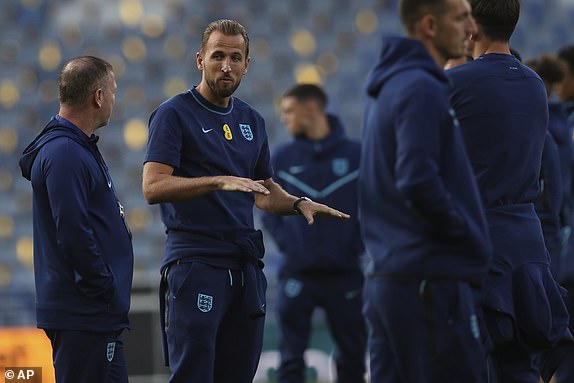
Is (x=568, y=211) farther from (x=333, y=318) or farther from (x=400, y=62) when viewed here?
(x=400, y=62)

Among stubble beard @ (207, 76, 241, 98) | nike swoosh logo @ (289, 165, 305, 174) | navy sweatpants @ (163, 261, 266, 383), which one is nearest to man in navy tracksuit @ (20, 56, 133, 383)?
navy sweatpants @ (163, 261, 266, 383)

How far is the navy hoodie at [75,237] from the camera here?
5.18 meters

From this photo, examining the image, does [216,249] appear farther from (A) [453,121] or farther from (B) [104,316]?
(A) [453,121]

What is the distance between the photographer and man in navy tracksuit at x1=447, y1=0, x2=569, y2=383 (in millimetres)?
5141

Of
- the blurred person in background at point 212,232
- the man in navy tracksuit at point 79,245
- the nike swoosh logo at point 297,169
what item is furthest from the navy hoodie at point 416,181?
the nike swoosh logo at point 297,169

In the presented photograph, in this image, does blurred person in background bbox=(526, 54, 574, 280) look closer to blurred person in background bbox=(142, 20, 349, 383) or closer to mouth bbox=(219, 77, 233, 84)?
blurred person in background bbox=(142, 20, 349, 383)

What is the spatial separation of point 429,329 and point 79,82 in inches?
92.6

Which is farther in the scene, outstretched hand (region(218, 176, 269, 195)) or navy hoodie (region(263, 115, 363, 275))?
navy hoodie (region(263, 115, 363, 275))

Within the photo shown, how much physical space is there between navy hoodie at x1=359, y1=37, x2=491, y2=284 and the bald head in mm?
1716

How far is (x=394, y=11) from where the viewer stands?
1697 centimetres

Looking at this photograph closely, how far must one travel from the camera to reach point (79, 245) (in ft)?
16.9

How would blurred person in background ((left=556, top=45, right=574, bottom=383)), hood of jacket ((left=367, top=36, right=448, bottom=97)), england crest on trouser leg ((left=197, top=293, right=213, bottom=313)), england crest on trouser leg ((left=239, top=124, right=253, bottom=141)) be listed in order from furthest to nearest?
blurred person in background ((left=556, top=45, right=574, bottom=383))
england crest on trouser leg ((left=239, top=124, right=253, bottom=141))
england crest on trouser leg ((left=197, top=293, right=213, bottom=313))
hood of jacket ((left=367, top=36, right=448, bottom=97))

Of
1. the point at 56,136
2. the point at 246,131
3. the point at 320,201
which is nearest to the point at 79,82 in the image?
the point at 56,136

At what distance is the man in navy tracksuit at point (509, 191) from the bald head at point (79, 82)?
182 cm
